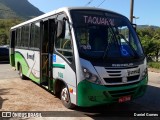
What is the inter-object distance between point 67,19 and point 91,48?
108 centimetres

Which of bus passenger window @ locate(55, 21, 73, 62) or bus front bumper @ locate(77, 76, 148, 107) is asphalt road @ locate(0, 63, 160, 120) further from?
bus passenger window @ locate(55, 21, 73, 62)

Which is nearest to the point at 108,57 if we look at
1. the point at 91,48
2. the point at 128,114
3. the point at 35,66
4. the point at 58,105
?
the point at 91,48

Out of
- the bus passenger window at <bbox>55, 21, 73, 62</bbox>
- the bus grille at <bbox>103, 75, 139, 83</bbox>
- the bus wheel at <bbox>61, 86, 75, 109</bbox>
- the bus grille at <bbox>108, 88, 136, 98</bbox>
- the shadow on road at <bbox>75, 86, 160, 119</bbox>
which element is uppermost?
the bus passenger window at <bbox>55, 21, 73, 62</bbox>

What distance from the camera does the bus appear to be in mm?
6793

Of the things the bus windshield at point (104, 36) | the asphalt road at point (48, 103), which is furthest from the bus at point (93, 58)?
the asphalt road at point (48, 103)

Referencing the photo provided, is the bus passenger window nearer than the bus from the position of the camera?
No

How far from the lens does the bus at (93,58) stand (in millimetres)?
6793

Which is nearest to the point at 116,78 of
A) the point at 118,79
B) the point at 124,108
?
the point at 118,79

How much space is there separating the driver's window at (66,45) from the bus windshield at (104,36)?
0.30 metres

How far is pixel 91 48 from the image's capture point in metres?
7.20

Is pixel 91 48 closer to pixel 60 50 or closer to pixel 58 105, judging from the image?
pixel 60 50

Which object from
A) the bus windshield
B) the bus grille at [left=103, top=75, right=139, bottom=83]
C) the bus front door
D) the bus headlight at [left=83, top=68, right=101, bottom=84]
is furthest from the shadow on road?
the bus front door

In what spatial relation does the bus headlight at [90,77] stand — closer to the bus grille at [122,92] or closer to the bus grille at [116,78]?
the bus grille at [116,78]

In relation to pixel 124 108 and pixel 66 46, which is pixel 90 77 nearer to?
pixel 66 46
